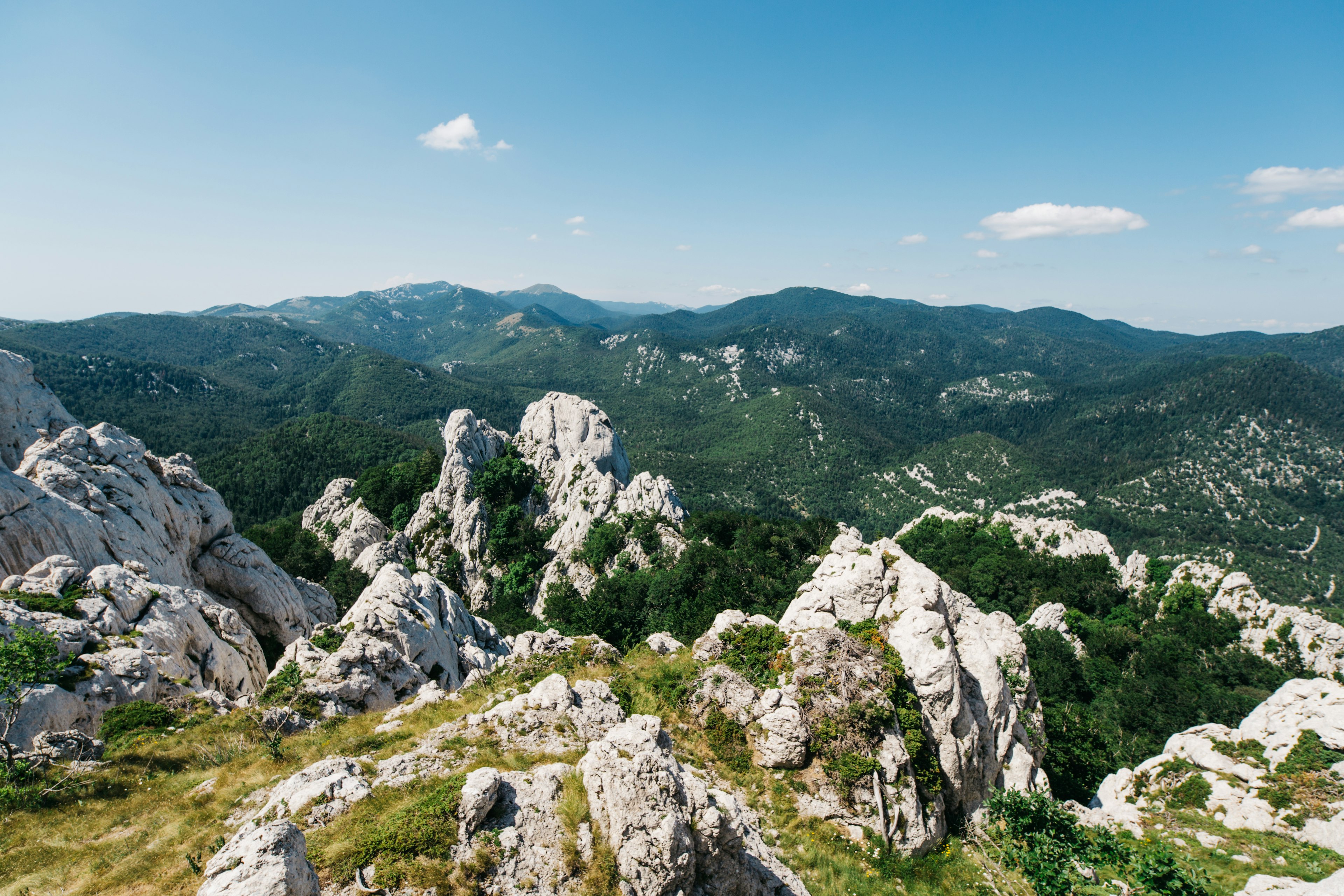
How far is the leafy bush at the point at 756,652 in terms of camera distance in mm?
20453

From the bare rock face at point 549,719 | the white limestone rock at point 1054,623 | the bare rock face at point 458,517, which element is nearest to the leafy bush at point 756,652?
the bare rock face at point 549,719

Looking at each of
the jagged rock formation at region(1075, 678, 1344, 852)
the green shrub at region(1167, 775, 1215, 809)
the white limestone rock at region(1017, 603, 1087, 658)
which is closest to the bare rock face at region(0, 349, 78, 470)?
the jagged rock formation at region(1075, 678, 1344, 852)

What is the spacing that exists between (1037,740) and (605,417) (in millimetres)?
63380

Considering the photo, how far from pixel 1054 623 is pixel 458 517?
6885cm

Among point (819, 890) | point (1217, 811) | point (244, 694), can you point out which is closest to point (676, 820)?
point (819, 890)

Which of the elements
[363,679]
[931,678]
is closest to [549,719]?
[363,679]

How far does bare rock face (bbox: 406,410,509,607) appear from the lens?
59.3m

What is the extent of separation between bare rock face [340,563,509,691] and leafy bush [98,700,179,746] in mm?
7615

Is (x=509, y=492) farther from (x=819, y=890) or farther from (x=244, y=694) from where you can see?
(x=819, y=890)

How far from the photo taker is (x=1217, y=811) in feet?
77.4

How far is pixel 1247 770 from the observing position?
2467 cm

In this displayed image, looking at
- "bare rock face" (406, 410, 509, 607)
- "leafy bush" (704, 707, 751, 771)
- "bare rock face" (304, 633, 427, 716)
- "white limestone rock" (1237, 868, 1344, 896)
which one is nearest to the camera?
"white limestone rock" (1237, 868, 1344, 896)

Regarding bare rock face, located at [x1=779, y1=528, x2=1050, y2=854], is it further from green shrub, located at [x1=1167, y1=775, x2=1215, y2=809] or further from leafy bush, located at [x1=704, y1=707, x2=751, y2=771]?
green shrub, located at [x1=1167, y1=775, x2=1215, y2=809]

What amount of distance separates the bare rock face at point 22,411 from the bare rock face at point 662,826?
49.2 m
